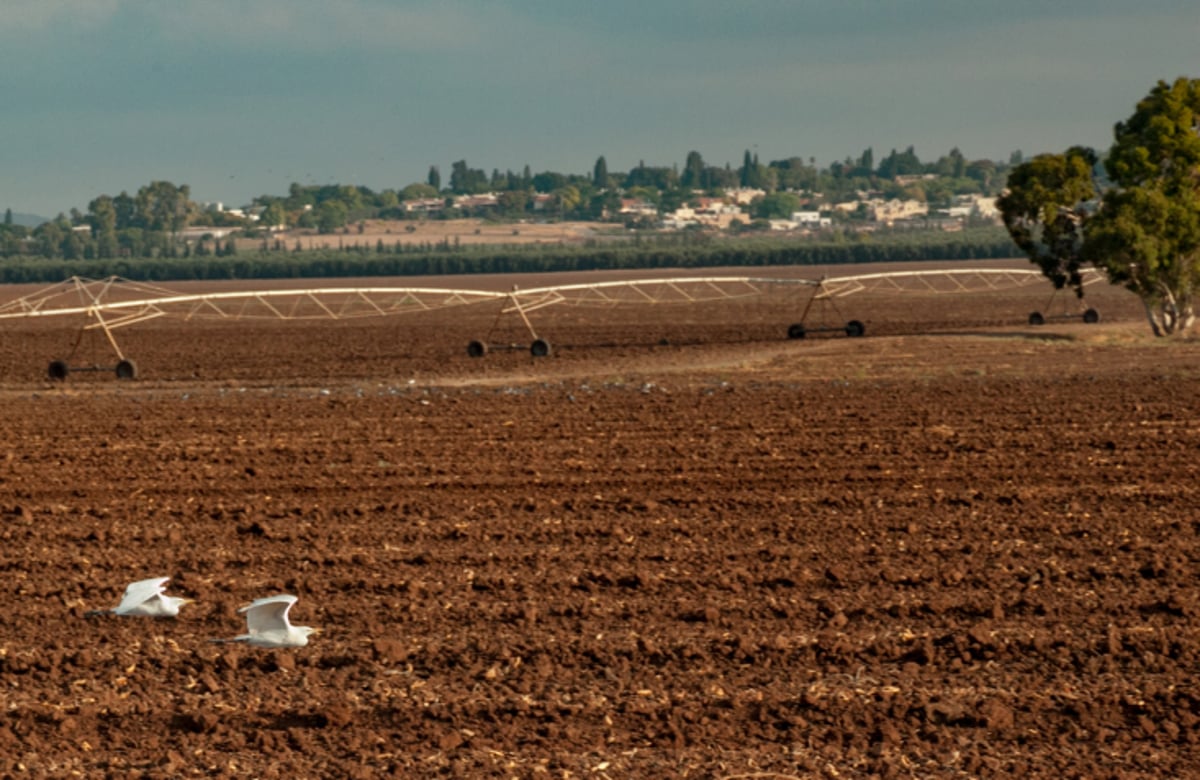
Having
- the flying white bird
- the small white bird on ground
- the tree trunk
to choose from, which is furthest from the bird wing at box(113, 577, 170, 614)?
the tree trunk

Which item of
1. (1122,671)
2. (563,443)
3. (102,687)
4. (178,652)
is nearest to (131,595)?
(178,652)

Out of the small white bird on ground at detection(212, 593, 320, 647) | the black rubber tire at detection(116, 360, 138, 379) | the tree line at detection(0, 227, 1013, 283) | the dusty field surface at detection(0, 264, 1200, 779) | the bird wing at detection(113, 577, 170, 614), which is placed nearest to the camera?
the dusty field surface at detection(0, 264, 1200, 779)

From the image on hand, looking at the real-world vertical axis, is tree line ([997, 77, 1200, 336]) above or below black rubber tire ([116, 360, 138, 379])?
above

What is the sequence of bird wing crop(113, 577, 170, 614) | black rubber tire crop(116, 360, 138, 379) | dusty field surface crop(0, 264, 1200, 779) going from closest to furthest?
dusty field surface crop(0, 264, 1200, 779)
bird wing crop(113, 577, 170, 614)
black rubber tire crop(116, 360, 138, 379)

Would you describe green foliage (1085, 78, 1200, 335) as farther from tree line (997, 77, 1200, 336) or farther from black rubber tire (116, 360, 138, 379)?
black rubber tire (116, 360, 138, 379)

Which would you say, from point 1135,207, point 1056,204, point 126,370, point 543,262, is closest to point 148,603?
point 126,370

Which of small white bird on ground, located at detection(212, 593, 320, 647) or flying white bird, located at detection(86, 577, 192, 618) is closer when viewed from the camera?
small white bird on ground, located at detection(212, 593, 320, 647)

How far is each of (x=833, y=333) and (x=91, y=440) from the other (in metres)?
28.8

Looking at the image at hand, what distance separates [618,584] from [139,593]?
123 inches

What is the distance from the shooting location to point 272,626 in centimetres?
943

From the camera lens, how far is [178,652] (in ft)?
30.4

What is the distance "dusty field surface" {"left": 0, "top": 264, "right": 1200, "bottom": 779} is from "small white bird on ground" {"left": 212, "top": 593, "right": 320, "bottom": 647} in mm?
149

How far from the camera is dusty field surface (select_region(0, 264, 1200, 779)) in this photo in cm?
755

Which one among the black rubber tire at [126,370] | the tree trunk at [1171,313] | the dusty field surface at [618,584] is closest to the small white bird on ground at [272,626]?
the dusty field surface at [618,584]
